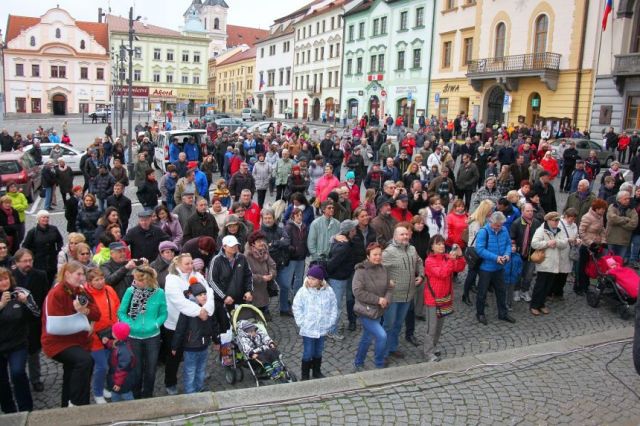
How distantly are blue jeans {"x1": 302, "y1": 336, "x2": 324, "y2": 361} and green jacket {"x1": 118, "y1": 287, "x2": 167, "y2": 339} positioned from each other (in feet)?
5.29

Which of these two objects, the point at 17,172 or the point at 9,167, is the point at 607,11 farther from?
the point at 9,167

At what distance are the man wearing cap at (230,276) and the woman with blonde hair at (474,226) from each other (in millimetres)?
3887

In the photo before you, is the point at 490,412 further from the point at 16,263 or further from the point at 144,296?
the point at 16,263

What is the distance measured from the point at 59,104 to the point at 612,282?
85960 mm

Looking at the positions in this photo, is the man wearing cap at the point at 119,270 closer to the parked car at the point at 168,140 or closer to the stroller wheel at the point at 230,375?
the stroller wheel at the point at 230,375

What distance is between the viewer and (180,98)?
95500mm

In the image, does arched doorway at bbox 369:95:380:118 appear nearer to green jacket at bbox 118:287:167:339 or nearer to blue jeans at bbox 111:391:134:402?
green jacket at bbox 118:287:167:339

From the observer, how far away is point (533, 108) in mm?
36531

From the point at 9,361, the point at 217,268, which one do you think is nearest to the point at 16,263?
the point at 9,361

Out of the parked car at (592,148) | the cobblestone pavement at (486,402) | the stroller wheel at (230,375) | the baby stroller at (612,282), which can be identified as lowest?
the stroller wheel at (230,375)

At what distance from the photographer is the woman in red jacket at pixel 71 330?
5508mm

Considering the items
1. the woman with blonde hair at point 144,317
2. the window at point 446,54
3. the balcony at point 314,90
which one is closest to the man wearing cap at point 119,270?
the woman with blonde hair at point 144,317

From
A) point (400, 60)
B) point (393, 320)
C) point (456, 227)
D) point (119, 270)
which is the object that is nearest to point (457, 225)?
point (456, 227)

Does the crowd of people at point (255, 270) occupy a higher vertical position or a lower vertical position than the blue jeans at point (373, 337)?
higher
